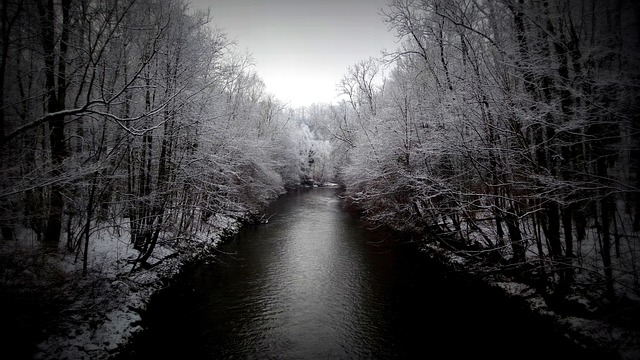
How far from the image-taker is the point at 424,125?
1080 centimetres

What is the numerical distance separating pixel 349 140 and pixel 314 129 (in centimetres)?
5956

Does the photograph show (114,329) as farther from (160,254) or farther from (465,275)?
(465,275)

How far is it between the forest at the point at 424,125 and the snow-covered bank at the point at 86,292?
397 millimetres

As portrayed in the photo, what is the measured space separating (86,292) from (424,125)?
1214 cm

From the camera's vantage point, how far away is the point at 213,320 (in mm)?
7918

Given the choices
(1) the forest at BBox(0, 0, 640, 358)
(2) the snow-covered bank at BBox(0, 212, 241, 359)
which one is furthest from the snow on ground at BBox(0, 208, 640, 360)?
(1) the forest at BBox(0, 0, 640, 358)

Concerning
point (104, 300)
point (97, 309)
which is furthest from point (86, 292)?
point (97, 309)

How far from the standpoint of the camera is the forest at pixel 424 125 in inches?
201

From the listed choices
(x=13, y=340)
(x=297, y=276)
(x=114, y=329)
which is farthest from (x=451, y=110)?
(x=13, y=340)

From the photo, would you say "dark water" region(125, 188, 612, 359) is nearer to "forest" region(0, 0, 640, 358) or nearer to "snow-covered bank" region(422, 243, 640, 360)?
"snow-covered bank" region(422, 243, 640, 360)

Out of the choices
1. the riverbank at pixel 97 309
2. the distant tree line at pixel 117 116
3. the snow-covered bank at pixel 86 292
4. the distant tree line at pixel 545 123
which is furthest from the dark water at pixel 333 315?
the distant tree line at pixel 117 116

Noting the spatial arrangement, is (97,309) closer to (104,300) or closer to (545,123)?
(104,300)

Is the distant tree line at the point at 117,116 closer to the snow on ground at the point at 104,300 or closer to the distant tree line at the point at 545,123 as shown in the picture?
the snow on ground at the point at 104,300

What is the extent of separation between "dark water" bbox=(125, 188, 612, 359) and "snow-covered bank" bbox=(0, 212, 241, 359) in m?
0.59
